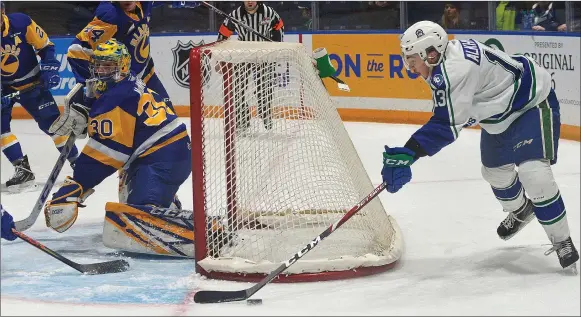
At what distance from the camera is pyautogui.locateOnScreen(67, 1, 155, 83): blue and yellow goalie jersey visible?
4961 millimetres

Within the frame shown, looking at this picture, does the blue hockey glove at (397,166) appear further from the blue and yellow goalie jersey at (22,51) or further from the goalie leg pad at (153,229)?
the blue and yellow goalie jersey at (22,51)

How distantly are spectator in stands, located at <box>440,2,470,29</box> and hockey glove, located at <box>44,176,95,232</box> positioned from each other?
411cm

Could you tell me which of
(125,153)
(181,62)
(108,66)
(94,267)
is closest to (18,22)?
(108,66)

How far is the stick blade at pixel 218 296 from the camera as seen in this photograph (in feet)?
10.7

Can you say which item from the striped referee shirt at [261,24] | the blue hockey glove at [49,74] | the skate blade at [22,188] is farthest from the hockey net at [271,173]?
the striped referee shirt at [261,24]

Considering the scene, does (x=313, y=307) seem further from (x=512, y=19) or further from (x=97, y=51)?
(x=512, y=19)

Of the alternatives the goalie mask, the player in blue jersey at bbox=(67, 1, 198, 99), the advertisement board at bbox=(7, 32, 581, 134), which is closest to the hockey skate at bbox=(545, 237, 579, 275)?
the goalie mask

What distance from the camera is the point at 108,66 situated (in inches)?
153

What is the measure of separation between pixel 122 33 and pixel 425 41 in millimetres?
2057

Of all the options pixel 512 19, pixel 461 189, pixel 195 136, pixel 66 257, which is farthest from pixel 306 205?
pixel 512 19

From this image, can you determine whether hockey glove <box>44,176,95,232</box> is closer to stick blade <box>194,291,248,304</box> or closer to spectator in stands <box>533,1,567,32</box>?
stick blade <box>194,291,248,304</box>

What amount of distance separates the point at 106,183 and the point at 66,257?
1.53m

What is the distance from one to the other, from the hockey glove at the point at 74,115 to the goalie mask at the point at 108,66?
126 mm

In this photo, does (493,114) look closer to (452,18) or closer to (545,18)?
(545,18)
